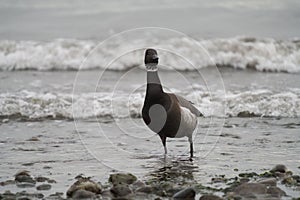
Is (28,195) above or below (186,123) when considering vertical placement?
below

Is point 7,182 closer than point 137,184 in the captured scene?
No

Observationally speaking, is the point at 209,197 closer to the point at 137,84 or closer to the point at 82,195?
the point at 82,195

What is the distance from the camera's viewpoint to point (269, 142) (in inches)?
382

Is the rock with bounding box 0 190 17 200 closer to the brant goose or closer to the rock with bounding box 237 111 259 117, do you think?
the brant goose

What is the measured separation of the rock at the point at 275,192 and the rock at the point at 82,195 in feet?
5.91

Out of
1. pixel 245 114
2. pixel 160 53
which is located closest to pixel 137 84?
pixel 160 53

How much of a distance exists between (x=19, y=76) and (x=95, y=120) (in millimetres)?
5749

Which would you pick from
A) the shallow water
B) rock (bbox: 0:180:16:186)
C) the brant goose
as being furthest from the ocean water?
the brant goose

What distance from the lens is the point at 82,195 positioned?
21.1ft

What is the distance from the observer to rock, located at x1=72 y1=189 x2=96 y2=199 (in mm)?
6430

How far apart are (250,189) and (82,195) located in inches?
67.3

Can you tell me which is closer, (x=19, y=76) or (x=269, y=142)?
(x=269, y=142)

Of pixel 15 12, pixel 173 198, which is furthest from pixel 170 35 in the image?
pixel 173 198

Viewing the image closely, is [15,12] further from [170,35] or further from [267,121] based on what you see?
[267,121]
